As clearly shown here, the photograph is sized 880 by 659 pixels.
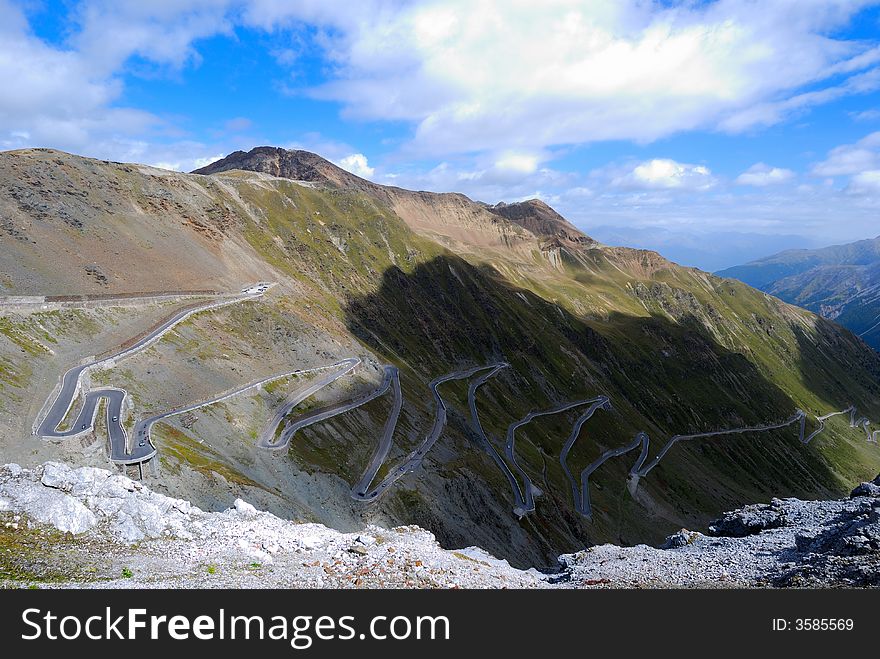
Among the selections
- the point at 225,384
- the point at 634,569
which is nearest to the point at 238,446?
the point at 225,384

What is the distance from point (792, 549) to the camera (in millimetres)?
33656

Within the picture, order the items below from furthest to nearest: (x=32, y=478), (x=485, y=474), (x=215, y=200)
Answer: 1. (x=215, y=200)
2. (x=485, y=474)
3. (x=32, y=478)

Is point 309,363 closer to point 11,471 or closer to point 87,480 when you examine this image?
point 87,480

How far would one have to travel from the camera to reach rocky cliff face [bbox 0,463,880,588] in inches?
887

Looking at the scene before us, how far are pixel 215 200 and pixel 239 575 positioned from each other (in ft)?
504

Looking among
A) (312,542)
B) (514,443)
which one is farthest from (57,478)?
(514,443)

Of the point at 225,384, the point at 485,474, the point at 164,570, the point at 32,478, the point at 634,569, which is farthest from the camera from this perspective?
the point at 485,474

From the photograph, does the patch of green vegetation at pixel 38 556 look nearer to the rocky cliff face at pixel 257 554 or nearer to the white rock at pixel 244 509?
the rocky cliff face at pixel 257 554

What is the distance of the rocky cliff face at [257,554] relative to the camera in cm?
2253

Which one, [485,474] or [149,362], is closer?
[149,362]

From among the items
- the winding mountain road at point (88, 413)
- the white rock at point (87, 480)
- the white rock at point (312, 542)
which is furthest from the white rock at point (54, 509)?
the winding mountain road at point (88, 413)

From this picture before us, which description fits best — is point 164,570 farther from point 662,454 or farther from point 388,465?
point 662,454

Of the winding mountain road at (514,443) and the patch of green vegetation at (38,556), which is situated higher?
the patch of green vegetation at (38,556)

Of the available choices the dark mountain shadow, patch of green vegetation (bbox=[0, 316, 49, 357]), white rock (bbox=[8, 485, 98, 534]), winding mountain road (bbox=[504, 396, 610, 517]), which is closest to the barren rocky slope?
patch of green vegetation (bbox=[0, 316, 49, 357])
